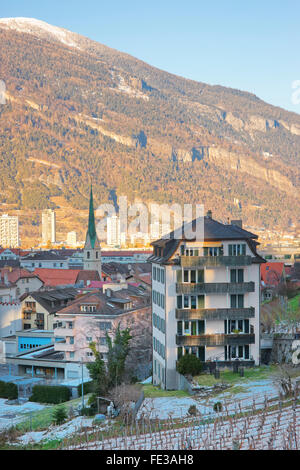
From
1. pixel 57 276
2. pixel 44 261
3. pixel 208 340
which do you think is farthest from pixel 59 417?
pixel 44 261

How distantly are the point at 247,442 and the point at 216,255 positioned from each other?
56.5 ft

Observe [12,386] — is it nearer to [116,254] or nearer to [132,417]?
[132,417]

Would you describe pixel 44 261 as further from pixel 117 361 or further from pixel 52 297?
pixel 117 361

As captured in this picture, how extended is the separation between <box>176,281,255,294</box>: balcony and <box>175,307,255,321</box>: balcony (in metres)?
0.99

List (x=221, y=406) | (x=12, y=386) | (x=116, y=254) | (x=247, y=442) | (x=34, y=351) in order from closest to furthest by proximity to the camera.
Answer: (x=247, y=442), (x=221, y=406), (x=12, y=386), (x=34, y=351), (x=116, y=254)

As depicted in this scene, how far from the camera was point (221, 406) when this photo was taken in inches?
1235

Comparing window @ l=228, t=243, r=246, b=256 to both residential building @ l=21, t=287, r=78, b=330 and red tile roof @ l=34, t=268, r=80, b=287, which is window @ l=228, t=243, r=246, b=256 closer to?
residential building @ l=21, t=287, r=78, b=330

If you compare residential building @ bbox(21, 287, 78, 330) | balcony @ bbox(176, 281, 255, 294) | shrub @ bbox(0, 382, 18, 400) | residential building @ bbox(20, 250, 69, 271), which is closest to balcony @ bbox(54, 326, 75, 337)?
shrub @ bbox(0, 382, 18, 400)

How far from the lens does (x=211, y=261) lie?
40.7 metres

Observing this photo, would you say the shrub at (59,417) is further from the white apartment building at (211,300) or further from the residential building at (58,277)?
the residential building at (58,277)

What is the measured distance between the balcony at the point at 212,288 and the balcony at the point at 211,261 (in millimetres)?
1052
